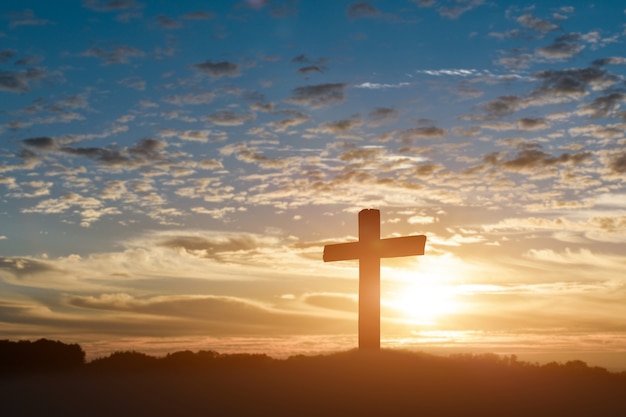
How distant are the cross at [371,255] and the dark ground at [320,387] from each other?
0.81 m

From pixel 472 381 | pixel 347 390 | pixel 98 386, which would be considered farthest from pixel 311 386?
pixel 98 386

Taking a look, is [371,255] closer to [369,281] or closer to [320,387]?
[369,281]

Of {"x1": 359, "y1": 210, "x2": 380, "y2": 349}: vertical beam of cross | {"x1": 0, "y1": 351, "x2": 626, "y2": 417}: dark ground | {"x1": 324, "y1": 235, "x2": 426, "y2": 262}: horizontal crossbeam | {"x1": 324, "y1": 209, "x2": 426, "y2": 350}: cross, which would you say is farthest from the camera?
{"x1": 359, "y1": 210, "x2": 380, "y2": 349}: vertical beam of cross

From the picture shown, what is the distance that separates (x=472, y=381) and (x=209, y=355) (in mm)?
7551

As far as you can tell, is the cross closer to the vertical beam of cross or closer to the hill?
the vertical beam of cross

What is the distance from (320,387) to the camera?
17.4 metres

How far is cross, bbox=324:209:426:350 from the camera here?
818 inches

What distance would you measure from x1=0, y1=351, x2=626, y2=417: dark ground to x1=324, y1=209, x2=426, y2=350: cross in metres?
0.81

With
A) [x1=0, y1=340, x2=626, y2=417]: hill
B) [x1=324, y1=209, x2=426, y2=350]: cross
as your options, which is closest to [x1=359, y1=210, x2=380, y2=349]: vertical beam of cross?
[x1=324, y1=209, x2=426, y2=350]: cross

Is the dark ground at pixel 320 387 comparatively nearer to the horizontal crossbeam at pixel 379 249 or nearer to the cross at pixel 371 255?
the cross at pixel 371 255

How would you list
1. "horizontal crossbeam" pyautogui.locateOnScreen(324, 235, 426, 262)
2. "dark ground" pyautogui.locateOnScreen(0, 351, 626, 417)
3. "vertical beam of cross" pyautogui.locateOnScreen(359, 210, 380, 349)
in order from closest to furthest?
"dark ground" pyautogui.locateOnScreen(0, 351, 626, 417), "horizontal crossbeam" pyautogui.locateOnScreen(324, 235, 426, 262), "vertical beam of cross" pyautogui.locateOnScreen(359, 210, 380, 349)

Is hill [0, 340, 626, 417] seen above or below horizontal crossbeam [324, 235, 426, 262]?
below

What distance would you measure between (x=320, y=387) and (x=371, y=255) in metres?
5.07

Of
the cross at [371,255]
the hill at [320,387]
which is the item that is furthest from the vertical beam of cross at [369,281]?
the hill at [320,387]
